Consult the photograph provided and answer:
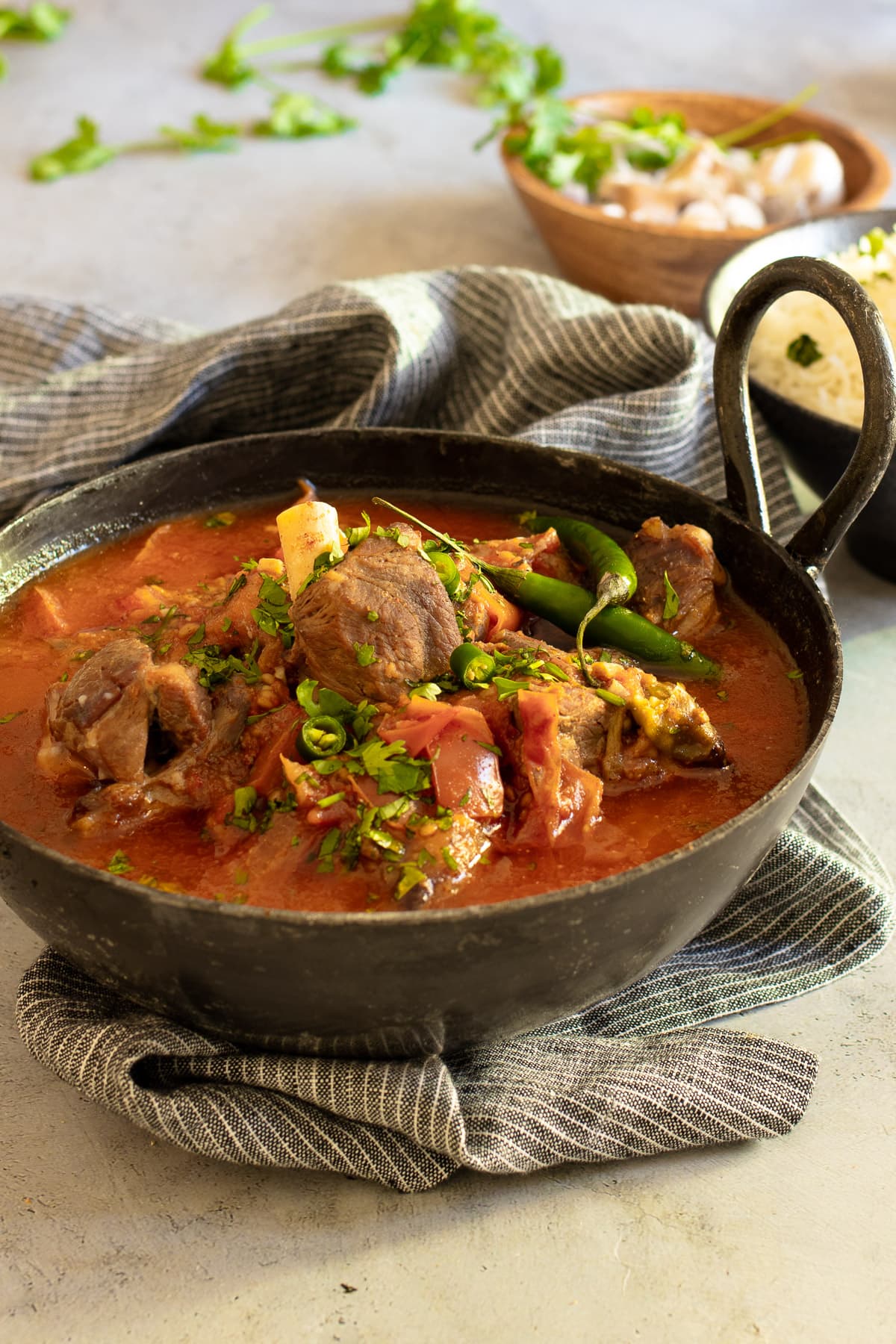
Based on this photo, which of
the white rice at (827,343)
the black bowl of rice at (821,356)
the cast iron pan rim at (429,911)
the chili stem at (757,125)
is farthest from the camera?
the chili stem at (757,125)

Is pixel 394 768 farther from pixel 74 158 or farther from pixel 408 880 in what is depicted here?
pixel 74 158

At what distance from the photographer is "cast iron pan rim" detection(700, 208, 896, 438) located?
3684 millimetres

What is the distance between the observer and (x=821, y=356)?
430 cm

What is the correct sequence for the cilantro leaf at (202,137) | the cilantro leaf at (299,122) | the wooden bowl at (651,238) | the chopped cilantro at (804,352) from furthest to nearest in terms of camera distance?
the cilantro leaf at (299,122), the cilantro leaf at (202,137), the wooden bowl at (651,238), the chopped cilantro at (804,352)

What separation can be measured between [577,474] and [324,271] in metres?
3.09

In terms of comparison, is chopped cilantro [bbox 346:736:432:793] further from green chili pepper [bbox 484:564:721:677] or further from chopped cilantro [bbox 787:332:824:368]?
chopped cilantro [bbox 787:332:824:368]

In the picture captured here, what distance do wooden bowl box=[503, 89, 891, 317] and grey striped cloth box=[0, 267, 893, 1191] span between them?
37.5 inches

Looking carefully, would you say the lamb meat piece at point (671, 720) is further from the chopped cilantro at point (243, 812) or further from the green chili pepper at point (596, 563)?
the chopped cilantro at point (243, 812)

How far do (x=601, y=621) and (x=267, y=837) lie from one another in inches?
35.1

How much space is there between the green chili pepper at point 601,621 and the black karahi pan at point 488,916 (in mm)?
242

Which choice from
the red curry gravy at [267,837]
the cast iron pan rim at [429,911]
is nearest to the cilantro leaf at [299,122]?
the red curry gravy at [267,837]

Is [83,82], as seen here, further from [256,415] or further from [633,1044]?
[633,1044]

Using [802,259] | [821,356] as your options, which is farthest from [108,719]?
[821,356]

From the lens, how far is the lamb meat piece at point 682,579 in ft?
9.64
